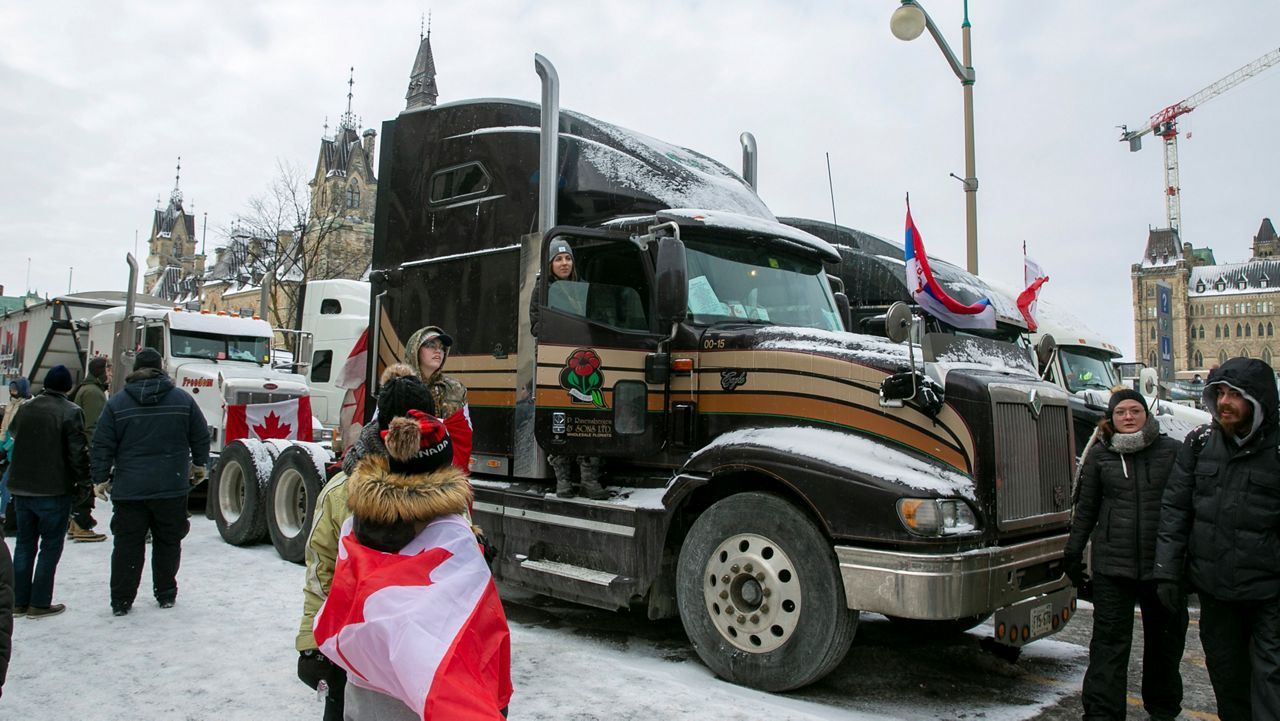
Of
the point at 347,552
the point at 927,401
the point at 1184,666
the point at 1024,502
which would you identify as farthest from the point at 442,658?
the point at 1184,666

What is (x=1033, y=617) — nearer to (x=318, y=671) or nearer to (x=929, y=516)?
(x=929, y=516)

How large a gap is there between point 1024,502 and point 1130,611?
31.1 inches

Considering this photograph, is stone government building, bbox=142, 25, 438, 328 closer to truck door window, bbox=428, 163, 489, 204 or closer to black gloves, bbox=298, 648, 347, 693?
truck door window, bbox=428, 163, 489, 204

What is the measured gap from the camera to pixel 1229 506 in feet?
13.6

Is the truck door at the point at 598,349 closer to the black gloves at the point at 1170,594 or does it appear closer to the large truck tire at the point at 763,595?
the large truck tire at the point at 763,595

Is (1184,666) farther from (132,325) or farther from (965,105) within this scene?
(132,325)

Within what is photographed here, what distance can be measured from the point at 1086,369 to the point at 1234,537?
930cm

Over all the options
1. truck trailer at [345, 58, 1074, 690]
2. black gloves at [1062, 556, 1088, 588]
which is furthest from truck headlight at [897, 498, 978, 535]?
black gloves at [1062, 556, 1088, 588]

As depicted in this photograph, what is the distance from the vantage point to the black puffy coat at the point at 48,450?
635 cm

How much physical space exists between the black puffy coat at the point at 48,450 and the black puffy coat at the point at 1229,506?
729 centimetres

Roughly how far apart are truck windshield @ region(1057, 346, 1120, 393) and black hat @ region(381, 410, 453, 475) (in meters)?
11.3

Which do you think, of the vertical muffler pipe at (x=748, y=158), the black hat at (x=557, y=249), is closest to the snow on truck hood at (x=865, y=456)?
the black hat at (x=557, y=249)

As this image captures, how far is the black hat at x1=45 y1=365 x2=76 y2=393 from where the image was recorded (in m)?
6.68

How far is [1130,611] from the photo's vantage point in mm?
4730
